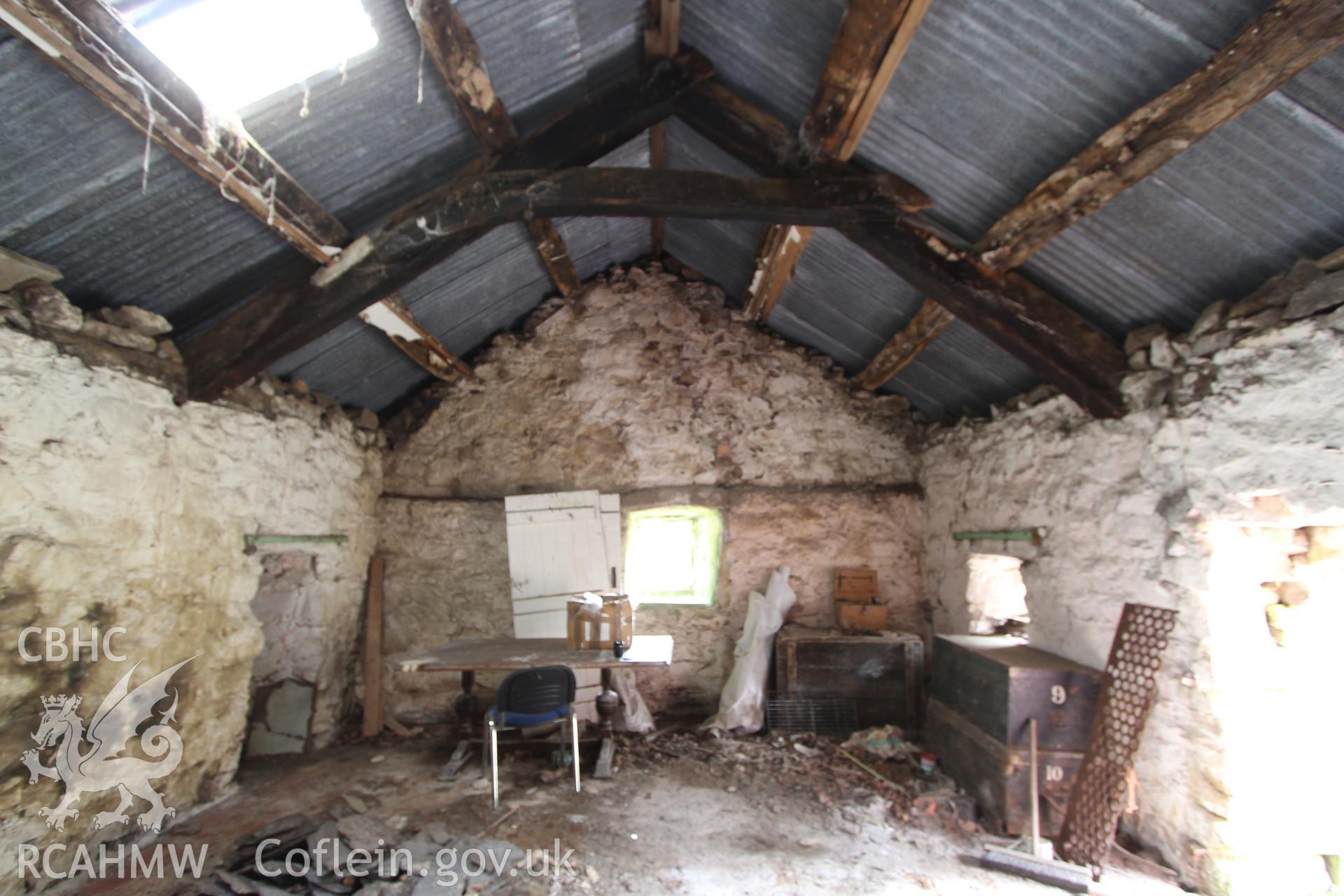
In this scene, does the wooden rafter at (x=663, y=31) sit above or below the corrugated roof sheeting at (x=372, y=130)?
above

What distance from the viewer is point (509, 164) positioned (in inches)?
129

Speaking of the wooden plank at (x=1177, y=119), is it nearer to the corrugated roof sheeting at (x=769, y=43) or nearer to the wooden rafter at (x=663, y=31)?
→ the corrugated roof sheeting at (x=769, y=43)

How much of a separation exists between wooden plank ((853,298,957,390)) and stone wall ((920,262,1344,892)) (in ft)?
2.91

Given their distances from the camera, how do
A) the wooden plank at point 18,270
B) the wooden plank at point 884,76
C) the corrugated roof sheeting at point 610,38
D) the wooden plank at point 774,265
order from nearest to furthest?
the wooden plank at point 884,76
the wooden plank at point 18,270
the corrugated roof sheeting at point 610,38
the wooden plank at point 774,265

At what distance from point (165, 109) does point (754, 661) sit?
4.69 metres

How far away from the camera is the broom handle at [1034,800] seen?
3.18 meters

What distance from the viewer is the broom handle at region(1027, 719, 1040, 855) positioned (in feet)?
10.4

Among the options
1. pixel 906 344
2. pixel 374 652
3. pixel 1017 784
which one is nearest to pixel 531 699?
pixel 374 652

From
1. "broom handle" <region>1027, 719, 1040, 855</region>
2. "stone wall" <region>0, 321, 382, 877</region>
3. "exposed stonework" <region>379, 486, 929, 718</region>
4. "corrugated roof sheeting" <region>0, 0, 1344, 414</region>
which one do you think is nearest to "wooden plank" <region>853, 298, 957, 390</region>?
"corrugated roof sheeting" <region>0, 0, 1344, 414</region>

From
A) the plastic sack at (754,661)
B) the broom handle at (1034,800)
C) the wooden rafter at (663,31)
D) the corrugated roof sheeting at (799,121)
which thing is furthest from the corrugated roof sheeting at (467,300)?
the broom handle at (1034,800)

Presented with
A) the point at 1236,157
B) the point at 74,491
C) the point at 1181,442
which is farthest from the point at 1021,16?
the point at 74,491

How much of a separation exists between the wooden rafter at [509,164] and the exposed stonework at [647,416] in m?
2.20

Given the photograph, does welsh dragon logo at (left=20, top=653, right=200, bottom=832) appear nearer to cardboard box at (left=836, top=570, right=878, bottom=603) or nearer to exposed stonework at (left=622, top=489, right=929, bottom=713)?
exposed stonework at (left=622, top=489, right=929, bottom=713)

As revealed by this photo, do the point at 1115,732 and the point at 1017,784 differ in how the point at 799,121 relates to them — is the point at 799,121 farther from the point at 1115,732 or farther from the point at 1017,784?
the point at 1017,784
